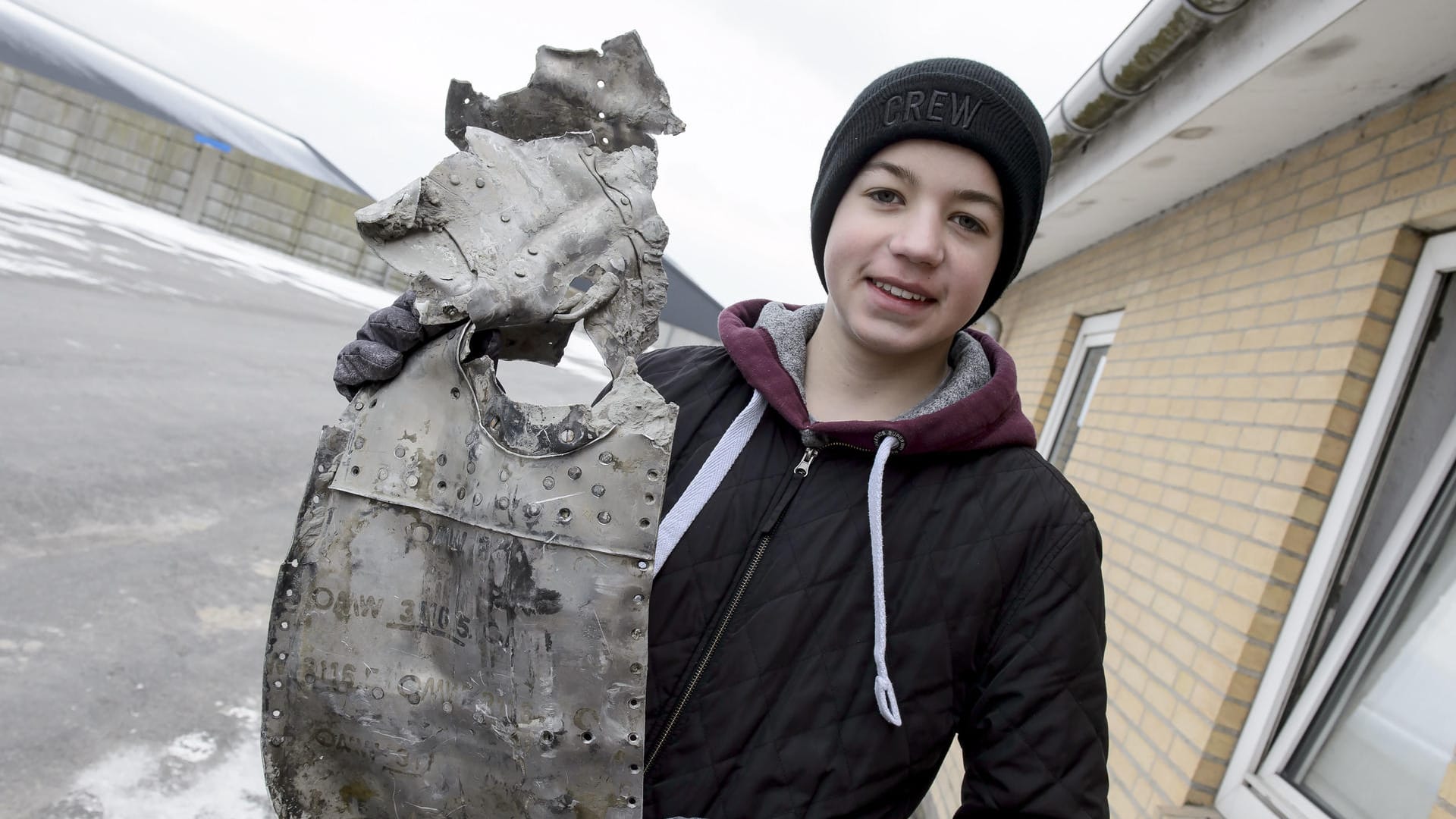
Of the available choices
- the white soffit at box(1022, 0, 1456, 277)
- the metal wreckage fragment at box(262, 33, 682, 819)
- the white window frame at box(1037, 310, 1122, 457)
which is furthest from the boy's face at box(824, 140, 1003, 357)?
the white window frame at box(1037, 310, 1122, 457)

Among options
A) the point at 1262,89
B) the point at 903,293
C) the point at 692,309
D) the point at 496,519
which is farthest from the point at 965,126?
the point at 692,309

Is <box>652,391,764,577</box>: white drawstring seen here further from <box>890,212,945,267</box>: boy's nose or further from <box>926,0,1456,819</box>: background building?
<box>926,0,1456,819</box>: background building

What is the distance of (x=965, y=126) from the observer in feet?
4.43

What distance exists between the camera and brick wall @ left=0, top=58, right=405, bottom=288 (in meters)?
14.6

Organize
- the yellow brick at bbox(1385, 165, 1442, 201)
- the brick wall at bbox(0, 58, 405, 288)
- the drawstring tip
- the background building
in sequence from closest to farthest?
the drawstring tip < the background building < the yellow brick at bbox(1385, 165, 1442, 201) < the brick wall at bbox(0, 58, 405, 288)

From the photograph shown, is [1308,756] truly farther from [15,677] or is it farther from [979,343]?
[15,677]

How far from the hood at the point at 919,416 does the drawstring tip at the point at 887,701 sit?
0.34 m

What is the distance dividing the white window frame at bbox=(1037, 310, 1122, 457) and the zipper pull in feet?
14.5

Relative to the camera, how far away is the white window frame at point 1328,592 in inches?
91.6

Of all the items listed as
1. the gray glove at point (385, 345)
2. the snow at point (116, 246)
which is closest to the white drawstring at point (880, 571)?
the gray glove at point (385, 345)

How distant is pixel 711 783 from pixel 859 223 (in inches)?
33.5

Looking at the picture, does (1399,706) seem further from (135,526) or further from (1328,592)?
(135,526)

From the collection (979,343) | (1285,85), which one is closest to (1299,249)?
(1285,85)

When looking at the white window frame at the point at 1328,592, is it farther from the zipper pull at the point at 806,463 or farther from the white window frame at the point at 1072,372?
the white window frame at the point at 1072,372
